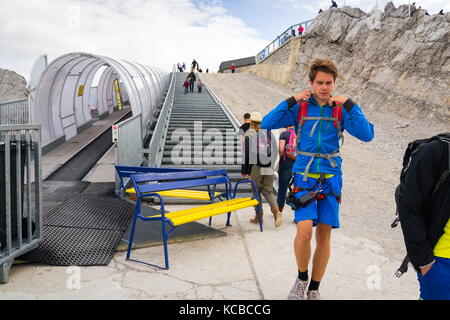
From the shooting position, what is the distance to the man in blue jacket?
3234mm

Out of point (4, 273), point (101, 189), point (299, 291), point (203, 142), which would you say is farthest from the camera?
point (203, 142)

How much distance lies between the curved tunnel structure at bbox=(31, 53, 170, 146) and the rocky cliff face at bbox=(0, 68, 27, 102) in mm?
12004

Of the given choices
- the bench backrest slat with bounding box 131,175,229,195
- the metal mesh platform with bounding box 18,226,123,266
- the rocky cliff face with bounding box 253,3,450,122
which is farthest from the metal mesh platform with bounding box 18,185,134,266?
the rocky cliff face with bounding box 253,3,450,122

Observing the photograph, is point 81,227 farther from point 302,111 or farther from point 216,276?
point 302,111

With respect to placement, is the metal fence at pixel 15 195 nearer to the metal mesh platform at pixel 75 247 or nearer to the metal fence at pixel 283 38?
the metal mesh platform at pixel 75 247

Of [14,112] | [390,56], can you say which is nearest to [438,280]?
[14,112]

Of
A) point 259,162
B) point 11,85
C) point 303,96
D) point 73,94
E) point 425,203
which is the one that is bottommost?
point 259,162

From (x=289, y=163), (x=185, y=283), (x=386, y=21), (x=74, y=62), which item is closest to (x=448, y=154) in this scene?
(x=185, y=283)

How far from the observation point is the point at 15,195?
412 cm

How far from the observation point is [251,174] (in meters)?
6.21

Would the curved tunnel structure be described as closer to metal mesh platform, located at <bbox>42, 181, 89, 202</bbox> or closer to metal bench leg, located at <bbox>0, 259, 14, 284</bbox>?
metal mesh platform, located at <bbox>42, 181, 89, 202</bbox>

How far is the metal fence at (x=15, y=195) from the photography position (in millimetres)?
3805

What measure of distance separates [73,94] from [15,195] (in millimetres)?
13356

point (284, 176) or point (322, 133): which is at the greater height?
point (322, 133)
